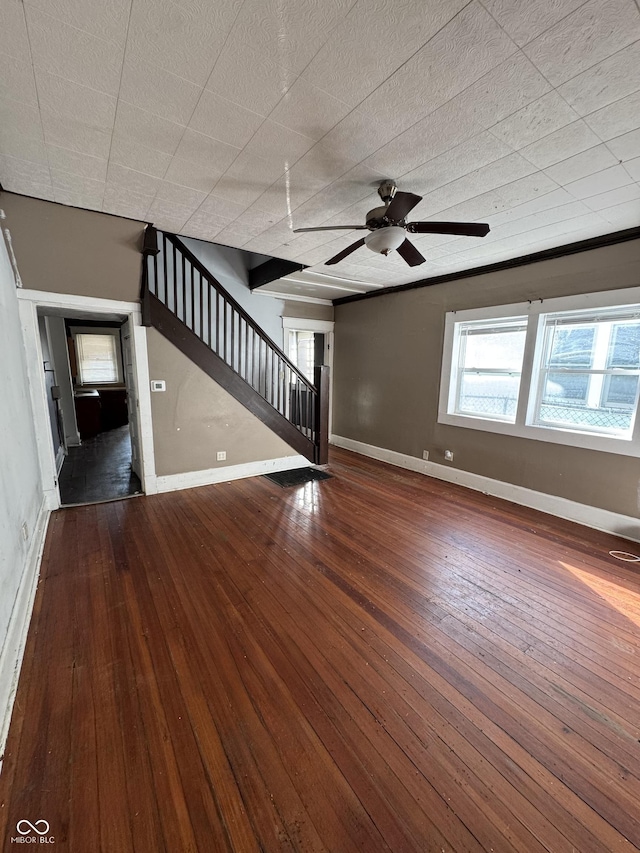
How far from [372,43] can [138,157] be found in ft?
5.21

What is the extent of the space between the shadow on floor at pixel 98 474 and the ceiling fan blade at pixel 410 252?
12.0 feet

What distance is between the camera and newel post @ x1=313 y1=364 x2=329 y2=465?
468 cm

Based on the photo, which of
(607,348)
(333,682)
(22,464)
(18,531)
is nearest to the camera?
(333,682)

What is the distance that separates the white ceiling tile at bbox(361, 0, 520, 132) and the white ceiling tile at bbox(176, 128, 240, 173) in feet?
2.90

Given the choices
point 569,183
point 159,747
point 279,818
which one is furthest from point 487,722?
point 569,183

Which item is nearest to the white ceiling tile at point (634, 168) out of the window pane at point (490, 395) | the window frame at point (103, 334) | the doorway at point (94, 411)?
the window pane at point (490, 395)

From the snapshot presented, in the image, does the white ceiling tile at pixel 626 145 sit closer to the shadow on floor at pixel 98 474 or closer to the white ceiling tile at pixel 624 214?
the white ceiling tile at pixel 624 214

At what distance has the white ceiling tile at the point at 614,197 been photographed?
2260 millimetres

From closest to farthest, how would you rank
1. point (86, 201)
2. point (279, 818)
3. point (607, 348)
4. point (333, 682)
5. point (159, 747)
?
1. point (279, 818)
2. point (159, 747)
3. point (333, 682)
4. point (86, 201)
5. point (607, 348)

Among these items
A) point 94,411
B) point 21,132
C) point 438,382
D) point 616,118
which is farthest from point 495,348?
point 94,411

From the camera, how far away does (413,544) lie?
9.56 ft

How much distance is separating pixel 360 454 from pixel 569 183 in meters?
4.36

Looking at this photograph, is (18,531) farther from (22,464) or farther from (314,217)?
(314,217)

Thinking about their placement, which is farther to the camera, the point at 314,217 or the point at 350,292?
the point at 350,292
